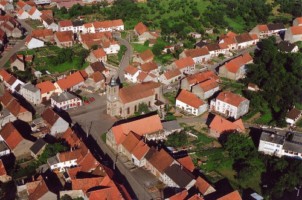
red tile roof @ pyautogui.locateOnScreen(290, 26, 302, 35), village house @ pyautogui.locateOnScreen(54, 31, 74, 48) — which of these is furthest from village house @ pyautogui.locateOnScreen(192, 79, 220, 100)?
Result: red tile roof @ pyautogui.locateOnScreen(290, 26, 302, 35)

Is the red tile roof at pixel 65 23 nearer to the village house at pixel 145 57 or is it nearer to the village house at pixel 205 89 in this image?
the village house at pixel 145 57

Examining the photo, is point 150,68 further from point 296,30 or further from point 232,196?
point 232,196

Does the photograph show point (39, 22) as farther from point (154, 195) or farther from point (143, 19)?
point (154, 195)

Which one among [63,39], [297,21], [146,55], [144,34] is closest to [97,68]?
[146,55]

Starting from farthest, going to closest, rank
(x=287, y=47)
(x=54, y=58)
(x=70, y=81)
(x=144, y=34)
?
(x=144, y=34) < (x=287, y=47) < (x=54, y=58) < (x=70, y=81)

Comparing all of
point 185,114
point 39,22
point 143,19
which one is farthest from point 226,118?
point 39,22

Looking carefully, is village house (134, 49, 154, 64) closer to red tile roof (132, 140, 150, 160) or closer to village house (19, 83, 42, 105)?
village house (19, 83, 42, 105)
